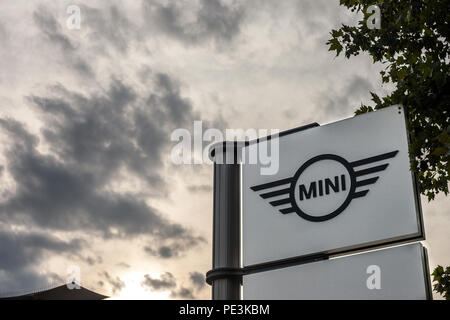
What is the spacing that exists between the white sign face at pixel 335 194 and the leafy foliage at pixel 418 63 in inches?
44.3

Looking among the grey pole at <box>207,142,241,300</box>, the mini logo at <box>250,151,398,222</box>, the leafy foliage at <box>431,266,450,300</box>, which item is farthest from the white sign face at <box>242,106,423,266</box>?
the leafy foliage at <box>431,266,450,300</box>

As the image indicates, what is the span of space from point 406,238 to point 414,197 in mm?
672

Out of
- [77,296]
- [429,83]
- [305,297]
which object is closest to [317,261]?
[305,297]

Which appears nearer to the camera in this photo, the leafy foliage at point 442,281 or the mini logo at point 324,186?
the leafy foliage at point 442,281

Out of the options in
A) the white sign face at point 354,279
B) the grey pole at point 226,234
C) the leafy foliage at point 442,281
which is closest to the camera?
the leafy foliage at point 442,281

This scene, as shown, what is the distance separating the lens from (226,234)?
11.8 m

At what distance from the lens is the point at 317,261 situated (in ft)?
34.5

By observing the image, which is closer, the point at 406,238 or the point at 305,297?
the point at 406,238

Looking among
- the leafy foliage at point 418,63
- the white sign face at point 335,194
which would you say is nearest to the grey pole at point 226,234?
the white sign face at point 335,194

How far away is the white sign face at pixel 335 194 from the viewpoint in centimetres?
991

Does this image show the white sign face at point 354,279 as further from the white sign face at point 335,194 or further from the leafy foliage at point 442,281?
the leafy foliage at point 442,281

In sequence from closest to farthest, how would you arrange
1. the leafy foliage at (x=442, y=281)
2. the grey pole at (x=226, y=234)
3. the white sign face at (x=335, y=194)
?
the leafy foliage at (x=442, y=281)
the white sign face at (x=335, y=194)
the grey pole at (x=226, y=234)

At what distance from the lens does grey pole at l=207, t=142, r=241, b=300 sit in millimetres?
11219
